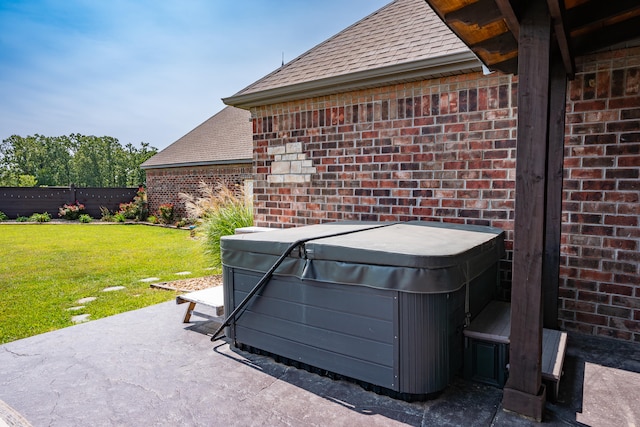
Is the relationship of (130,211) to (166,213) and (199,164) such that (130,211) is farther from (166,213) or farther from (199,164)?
(199,164)

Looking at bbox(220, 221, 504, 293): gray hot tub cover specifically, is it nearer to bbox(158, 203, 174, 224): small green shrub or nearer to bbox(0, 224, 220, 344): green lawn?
bbox(0, 224, 220, 344): green lawn

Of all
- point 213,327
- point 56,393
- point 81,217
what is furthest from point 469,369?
point 81,217

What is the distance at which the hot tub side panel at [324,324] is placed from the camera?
2.16 metres

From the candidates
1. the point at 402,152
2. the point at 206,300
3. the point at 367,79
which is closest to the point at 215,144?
the point at 367,79

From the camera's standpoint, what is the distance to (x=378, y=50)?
4316 millimetres

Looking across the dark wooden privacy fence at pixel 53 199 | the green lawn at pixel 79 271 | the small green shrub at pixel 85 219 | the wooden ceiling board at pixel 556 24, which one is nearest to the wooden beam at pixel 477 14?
the wooden ceiling board at pixel 556 24

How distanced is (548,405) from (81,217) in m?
18.6

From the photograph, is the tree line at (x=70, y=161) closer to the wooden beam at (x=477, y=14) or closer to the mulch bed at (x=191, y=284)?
the mulch bed at (x=191, y=284)

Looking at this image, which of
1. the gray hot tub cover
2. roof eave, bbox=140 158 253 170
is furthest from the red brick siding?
roof eave, bbox=140 158 253 170

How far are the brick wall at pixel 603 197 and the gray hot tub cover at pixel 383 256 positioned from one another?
0.71 m

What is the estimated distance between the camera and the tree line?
3900 centimetres

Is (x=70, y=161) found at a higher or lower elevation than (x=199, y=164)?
higher

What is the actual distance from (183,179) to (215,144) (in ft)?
6.56

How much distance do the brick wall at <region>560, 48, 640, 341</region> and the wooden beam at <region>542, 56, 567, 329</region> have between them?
29 centimetres
